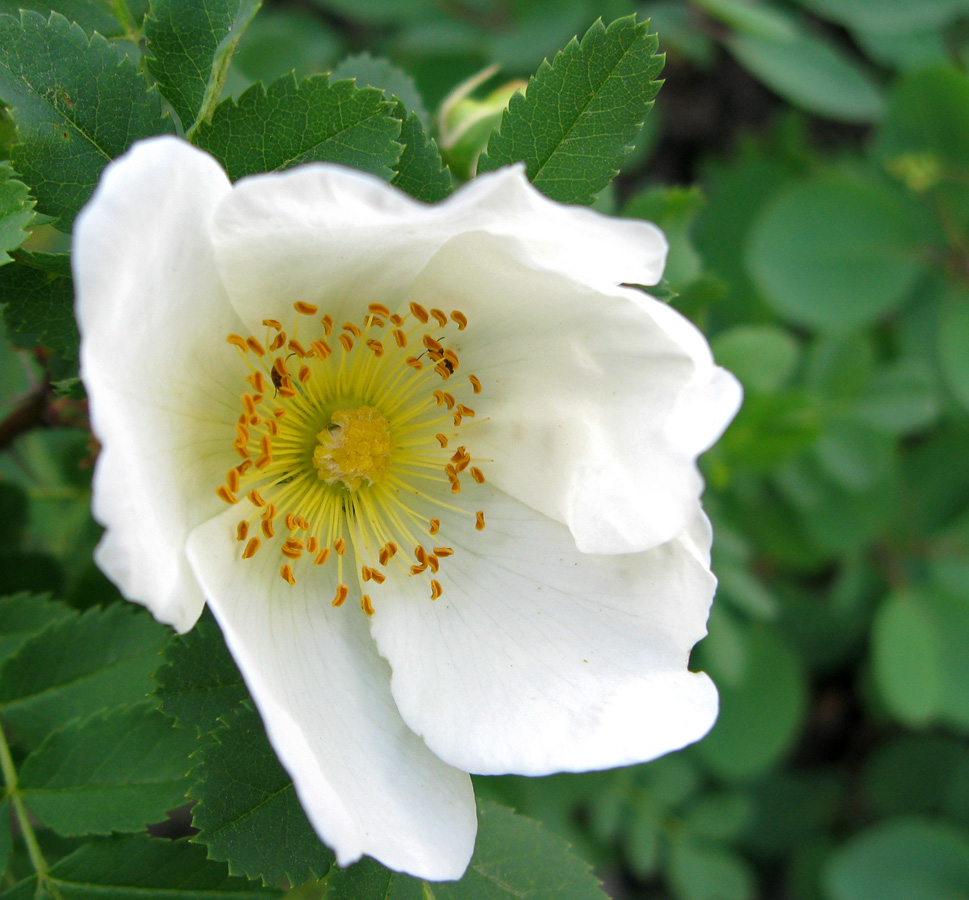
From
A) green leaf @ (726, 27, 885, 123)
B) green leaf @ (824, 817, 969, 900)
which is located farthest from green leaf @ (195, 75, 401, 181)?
green leaf @ (824, 817, 969, 900)

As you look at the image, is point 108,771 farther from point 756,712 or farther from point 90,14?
point 756,712

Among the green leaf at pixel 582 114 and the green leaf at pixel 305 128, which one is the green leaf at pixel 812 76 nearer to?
the green leaf at pixel 582 114

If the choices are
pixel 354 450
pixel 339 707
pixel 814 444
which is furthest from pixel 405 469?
pixel 814 444

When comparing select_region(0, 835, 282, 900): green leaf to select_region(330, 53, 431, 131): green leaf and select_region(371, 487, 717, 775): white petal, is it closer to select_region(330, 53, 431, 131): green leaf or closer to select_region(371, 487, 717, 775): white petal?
select_region(371, 487, 717, 775): white petal

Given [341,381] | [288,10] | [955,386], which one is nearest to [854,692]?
[955,386]

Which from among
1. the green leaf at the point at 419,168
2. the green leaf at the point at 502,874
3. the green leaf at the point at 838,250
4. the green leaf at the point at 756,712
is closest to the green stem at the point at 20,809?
the green leaf at the point at 502,874

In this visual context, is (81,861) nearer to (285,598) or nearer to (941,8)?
(285,598)
